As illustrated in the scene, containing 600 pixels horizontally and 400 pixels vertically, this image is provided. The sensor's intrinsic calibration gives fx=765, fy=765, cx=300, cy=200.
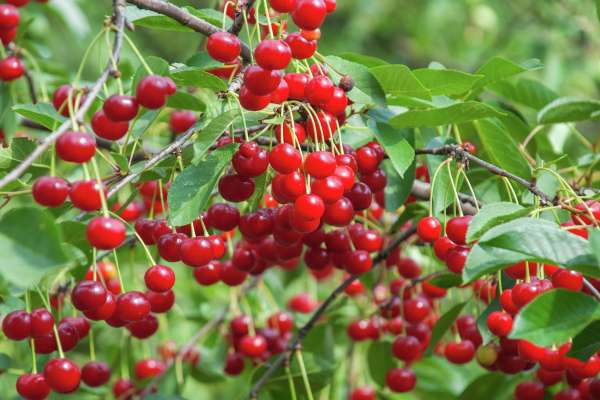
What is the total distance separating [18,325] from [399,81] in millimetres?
895

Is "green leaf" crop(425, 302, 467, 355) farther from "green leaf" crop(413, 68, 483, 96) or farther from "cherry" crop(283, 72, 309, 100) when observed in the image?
"cherry" crop(283, 72, 309, 100)

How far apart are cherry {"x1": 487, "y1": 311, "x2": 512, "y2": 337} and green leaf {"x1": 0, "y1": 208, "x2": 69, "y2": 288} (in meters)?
0.79

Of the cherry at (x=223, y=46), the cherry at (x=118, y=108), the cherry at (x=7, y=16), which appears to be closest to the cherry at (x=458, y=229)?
the cherry at (x=223, y=46)

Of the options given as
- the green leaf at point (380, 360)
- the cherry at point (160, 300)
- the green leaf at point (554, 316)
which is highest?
the green leaf at point (554, 316)

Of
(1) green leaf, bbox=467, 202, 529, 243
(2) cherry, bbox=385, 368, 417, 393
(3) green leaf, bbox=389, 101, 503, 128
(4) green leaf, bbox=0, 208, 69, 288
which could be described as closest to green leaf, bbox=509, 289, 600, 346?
(1) green leaf, bbox=467, 202, 529, 243

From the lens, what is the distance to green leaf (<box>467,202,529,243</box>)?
1270 millimetres

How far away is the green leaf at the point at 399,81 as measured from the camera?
1541 millimetres

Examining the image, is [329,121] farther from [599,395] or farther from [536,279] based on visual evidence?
[599,395]

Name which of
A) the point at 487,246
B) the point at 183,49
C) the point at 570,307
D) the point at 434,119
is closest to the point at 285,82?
the point at 434,119

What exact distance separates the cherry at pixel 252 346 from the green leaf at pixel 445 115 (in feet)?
2.99

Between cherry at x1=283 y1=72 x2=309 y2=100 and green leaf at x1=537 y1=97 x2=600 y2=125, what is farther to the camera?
green leaf at x1=537 y1=97 x2=600 y2=125

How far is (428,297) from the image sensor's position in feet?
7.34

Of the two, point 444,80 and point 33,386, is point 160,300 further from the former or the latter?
point 444,80

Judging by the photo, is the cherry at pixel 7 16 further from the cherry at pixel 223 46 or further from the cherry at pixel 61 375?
the cherry at pixel 61 375
